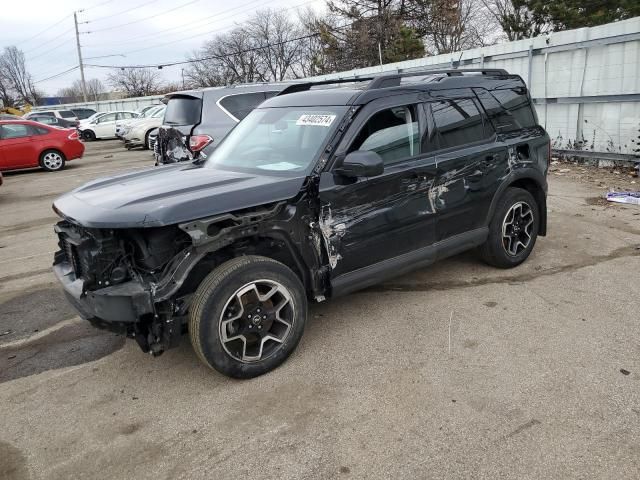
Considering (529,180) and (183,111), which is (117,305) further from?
(183,111)

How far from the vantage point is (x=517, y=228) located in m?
4.86

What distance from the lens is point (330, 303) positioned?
4383 millimetres

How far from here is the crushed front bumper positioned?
114 inches

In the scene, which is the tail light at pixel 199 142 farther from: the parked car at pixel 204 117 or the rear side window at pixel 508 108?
the rear side window at pixel 508 108

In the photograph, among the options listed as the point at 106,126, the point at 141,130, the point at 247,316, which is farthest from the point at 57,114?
the point at 247,316

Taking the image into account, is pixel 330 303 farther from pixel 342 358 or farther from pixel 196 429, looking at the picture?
pixel 196 429

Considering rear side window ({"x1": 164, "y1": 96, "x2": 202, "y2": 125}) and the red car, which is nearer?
rear side window ({"x1": 164, "y1": 96, "x2": 202, "y2": 125})

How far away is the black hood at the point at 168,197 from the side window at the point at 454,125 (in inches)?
55.3

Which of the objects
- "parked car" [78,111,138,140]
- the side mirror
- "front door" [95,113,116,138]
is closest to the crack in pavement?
the side mirror

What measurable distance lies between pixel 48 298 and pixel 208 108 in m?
4.30

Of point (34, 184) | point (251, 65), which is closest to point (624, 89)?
point (34, 184)

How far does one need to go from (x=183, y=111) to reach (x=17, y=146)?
Answer: 27.4 ft

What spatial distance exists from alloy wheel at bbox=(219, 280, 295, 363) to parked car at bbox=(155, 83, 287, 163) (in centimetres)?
491

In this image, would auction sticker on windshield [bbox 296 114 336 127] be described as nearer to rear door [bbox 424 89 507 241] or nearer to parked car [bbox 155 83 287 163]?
rear door [bbox 424 89 507 241]
